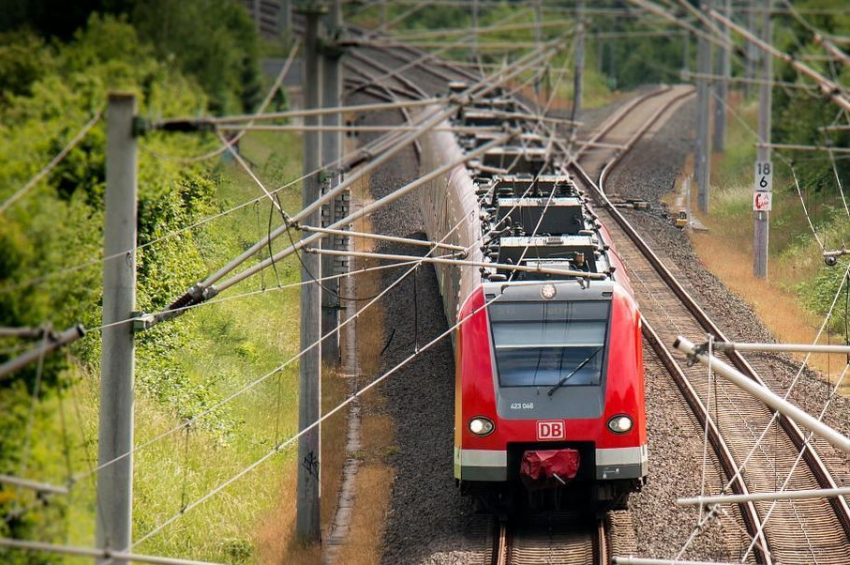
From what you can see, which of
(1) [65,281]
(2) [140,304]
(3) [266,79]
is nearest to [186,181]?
(2) [140,304]

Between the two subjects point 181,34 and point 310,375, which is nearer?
point 310,375

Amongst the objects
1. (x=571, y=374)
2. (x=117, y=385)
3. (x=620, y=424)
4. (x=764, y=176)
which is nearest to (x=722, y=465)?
(x=620, y=424)

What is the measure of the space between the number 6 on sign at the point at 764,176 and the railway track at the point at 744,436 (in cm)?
262

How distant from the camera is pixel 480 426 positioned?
647 inches

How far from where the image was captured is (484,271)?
17312 millimetres

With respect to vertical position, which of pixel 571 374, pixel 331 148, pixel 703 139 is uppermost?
pixel 331 148

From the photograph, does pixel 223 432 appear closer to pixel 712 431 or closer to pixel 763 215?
pixel 712 431

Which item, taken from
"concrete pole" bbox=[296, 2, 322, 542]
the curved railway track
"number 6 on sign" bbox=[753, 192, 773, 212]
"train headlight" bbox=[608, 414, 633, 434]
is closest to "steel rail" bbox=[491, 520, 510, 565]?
the curved railway track

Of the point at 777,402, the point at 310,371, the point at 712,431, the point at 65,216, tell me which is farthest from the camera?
the point at 712,431

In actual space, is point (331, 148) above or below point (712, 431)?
above

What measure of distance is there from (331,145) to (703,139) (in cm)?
1840

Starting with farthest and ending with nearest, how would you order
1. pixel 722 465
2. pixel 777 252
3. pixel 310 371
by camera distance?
pixel 777 252 → pixel 722 465 → pixel 310 371

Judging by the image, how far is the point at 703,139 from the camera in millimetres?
37188

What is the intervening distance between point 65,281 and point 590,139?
35.6 metres
